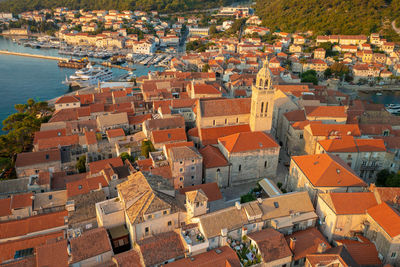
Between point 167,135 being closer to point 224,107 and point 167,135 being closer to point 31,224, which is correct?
point 224,107

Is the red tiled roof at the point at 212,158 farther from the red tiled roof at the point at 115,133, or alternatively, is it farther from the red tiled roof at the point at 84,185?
the red tiled roof at the point at 115,133

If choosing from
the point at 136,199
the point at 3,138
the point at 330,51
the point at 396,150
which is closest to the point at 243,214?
the point at 136,199

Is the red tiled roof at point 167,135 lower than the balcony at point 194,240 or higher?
higher

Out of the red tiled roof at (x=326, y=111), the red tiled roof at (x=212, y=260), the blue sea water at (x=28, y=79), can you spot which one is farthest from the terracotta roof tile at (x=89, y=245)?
the blue sea water at (x=28, y=79)

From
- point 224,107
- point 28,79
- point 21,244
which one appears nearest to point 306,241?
point 224,107

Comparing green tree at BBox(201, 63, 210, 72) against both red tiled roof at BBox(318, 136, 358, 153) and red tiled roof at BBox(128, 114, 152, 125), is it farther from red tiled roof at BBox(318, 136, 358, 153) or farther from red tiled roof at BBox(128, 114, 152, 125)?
red tiled roof at BBox(318, 136, 358, 153)
